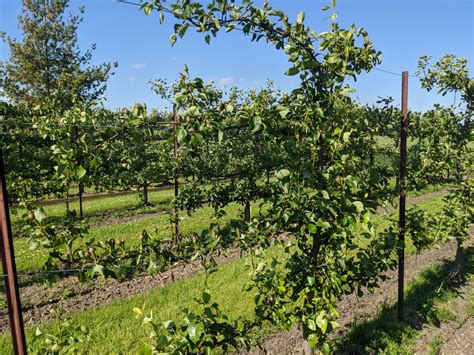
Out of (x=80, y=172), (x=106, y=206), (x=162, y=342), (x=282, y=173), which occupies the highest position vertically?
(x=80, y=172)

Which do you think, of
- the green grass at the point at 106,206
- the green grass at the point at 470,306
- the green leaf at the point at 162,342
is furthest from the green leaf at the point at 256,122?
the green grass at the point at 106,206

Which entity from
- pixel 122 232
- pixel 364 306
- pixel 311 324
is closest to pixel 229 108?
pixel 311 324

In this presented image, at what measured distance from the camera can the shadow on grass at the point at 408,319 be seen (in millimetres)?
4137

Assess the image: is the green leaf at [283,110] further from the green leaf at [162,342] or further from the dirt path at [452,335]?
the dirt path at [452,335]

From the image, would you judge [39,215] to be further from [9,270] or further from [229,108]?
[229,108]

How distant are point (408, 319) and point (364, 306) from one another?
599mm

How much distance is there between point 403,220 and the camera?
14.3ft

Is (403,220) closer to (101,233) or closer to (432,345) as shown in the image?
(432,345)

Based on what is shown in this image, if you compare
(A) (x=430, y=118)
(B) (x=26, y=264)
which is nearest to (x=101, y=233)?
(B) (x=26, y=264)

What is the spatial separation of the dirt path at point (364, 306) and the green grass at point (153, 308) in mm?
293

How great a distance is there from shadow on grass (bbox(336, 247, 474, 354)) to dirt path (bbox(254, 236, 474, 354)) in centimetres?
18

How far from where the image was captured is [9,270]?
91.7 inches

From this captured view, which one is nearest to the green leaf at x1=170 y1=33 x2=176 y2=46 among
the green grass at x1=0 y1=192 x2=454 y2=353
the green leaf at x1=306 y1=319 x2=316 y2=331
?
the green leaf at x1=306 y1=319 x2=316 y2=331

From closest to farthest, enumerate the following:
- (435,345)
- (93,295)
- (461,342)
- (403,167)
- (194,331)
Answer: (194,331)
(435,345)
(461,342)
(403,167)
(93,295)
